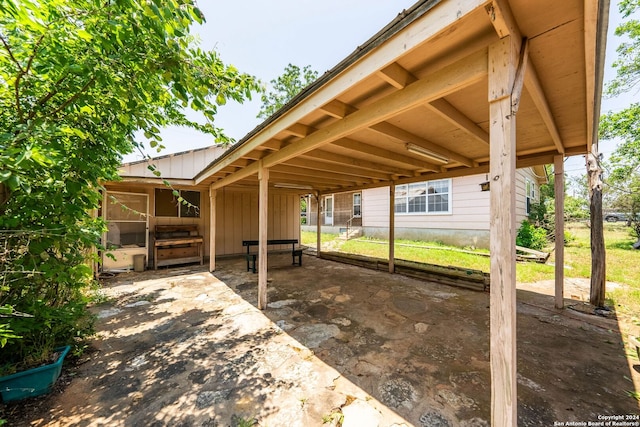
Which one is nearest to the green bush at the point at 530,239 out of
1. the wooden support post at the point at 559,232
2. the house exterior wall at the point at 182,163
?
the wooden support post at the point at 559,232

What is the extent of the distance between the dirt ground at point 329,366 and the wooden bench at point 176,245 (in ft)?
8.95

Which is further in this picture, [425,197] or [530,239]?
[425,197]

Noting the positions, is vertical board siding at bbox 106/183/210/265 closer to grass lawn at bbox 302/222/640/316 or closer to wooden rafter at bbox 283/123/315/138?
wooden rafter at bbox 283/123/315/138

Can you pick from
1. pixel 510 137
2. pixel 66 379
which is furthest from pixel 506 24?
pixel 66 379

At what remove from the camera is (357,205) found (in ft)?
44.8

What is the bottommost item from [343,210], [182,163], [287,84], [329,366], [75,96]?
[329,366]

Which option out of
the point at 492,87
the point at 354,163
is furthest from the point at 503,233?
the point at 354,163

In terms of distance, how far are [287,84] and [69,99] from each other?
17.1 metres

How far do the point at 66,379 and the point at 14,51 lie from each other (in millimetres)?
2813

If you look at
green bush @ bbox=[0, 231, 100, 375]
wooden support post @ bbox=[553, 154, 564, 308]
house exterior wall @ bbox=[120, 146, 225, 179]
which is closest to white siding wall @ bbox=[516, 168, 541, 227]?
wooden support post @ bbox=[553, 154, 564, 308]

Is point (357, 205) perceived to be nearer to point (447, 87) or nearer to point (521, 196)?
point (521, 196)

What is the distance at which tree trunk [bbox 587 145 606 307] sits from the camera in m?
3.91

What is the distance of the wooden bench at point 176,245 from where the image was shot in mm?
6903

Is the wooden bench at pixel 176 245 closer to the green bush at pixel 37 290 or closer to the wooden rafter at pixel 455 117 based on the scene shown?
the green bush at pixel 37 290
